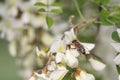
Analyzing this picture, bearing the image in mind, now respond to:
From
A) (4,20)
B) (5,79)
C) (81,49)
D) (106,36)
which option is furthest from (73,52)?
(5,79)

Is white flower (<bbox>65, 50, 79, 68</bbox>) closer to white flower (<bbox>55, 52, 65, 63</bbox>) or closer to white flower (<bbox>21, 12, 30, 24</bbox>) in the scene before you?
white flower (<bbox>55, 52, 65, 63</bbox>)

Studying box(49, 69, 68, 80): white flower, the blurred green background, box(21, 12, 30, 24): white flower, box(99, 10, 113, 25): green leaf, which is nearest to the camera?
box(49, 69, 68, 80): white flower

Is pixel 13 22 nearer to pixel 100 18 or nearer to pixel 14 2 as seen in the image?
pixel 14 2

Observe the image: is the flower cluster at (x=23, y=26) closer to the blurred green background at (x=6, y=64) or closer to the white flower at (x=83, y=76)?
the white flower at (x=83, y=76)

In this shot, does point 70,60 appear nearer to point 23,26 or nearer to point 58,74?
point 58,74

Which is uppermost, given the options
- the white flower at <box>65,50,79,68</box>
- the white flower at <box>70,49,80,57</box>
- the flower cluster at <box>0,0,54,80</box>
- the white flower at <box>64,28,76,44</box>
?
the white flower at <box>64,28,76,44</box>

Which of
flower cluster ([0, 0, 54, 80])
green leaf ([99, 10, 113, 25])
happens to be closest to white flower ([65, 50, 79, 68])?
green leaf ([99, 10, 113, 25])

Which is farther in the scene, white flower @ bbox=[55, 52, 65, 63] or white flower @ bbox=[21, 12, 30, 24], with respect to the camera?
white flower @ bbox=[21, 12, 30, 24]

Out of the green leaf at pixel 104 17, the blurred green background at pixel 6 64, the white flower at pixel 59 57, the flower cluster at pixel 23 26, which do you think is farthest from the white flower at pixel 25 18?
the blurred green background at pixel 6 64
